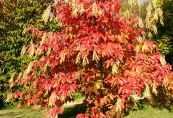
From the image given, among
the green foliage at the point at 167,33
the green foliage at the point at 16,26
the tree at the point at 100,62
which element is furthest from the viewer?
the green foliage at the point at 16,26

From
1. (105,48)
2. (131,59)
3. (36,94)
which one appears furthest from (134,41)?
(36,94)

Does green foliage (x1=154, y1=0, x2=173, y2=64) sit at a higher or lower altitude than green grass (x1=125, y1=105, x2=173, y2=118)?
higher

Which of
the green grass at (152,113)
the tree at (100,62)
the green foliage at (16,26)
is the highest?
the green foliage at (16,26)

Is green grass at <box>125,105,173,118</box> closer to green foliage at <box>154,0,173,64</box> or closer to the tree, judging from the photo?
the tree

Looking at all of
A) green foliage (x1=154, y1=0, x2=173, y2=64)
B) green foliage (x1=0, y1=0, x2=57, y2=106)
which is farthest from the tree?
green foliage (x1=0, y1=0, x2=57, y2=106)

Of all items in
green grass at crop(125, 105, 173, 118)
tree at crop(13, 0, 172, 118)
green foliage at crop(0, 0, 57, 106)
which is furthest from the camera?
green foliage at crop(0, 0, 57, 106)

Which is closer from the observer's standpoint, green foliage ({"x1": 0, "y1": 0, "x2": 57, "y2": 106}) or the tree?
the tree

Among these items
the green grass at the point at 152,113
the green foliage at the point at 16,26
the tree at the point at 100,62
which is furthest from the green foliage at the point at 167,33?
the green foliage at the point at 16,26

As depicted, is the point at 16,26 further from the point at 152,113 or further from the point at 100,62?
the point at 152,113

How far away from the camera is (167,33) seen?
8.76m

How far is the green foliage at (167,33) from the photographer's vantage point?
844cm

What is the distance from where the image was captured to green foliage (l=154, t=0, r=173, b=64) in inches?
332

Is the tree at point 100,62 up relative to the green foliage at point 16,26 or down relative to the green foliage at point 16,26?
down

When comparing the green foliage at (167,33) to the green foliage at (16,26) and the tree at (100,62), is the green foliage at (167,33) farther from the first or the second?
the green foliage at (16,26)
